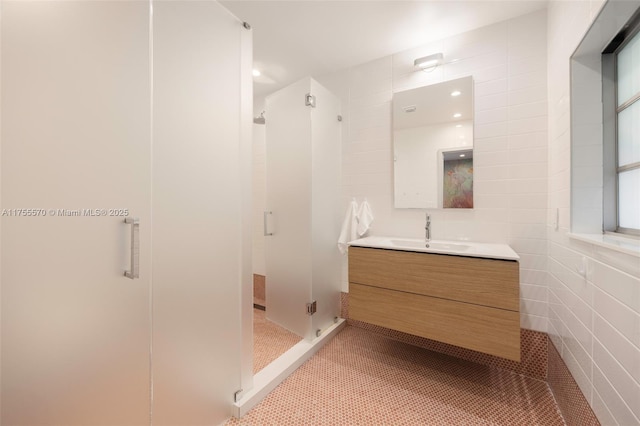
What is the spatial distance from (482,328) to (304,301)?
4.42 ft

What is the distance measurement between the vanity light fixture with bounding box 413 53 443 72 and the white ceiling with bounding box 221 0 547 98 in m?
0.17

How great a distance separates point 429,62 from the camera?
2.17m

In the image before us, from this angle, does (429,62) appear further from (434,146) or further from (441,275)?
(441,275)

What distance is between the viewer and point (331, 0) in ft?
5.77

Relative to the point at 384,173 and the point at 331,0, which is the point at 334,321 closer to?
the point at 384,173

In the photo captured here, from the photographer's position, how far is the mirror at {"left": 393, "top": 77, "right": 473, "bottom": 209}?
2.08m

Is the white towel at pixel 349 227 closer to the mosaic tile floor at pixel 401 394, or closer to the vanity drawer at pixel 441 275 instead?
the vanity drawer at pixel 441 275

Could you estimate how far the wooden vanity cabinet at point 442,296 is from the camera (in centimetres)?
150

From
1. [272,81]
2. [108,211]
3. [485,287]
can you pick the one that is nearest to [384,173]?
[485,287]

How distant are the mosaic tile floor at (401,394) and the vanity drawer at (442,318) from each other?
14.3 inches

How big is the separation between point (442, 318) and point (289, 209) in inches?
58.4

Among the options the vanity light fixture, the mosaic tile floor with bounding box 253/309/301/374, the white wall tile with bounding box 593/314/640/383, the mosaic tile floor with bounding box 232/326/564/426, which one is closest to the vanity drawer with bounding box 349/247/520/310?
the white wall tile with bounding box 593/314/640/383

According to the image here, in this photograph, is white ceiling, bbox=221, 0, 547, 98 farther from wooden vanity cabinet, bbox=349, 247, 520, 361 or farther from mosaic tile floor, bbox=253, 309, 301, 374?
mosaic tile floor, bbox=253, 309, 301, 374

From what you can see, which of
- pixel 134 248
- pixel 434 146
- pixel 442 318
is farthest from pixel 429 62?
pixel 134 248
